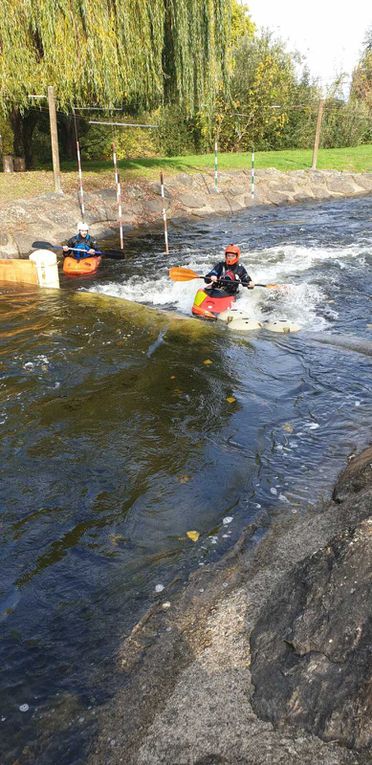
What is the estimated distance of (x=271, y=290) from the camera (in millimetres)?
11070

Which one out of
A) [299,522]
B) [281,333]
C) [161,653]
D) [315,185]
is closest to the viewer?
[161,653]

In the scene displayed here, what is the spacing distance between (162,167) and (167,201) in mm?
3180

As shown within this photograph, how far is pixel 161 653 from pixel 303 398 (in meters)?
4.00

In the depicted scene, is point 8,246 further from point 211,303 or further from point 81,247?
point 211,303

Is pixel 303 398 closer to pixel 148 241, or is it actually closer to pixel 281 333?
pixel 281 333

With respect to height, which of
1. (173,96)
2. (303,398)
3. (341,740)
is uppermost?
(173,96)

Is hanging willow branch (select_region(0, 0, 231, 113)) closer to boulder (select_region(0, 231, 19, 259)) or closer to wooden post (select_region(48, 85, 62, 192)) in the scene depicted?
wooden post (select_region(48, 85, 62, 192))

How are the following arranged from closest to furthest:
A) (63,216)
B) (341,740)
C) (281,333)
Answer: (341,740), (281,333), (63,216)

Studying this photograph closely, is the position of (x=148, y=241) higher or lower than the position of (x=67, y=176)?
lower

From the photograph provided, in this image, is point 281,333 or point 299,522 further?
point 281,333

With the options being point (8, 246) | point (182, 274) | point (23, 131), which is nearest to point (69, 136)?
point (23, 131)

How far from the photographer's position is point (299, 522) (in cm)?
415

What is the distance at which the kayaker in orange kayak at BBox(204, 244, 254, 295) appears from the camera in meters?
9.58

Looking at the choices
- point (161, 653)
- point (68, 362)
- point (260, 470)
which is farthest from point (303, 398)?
point (161, 653)
